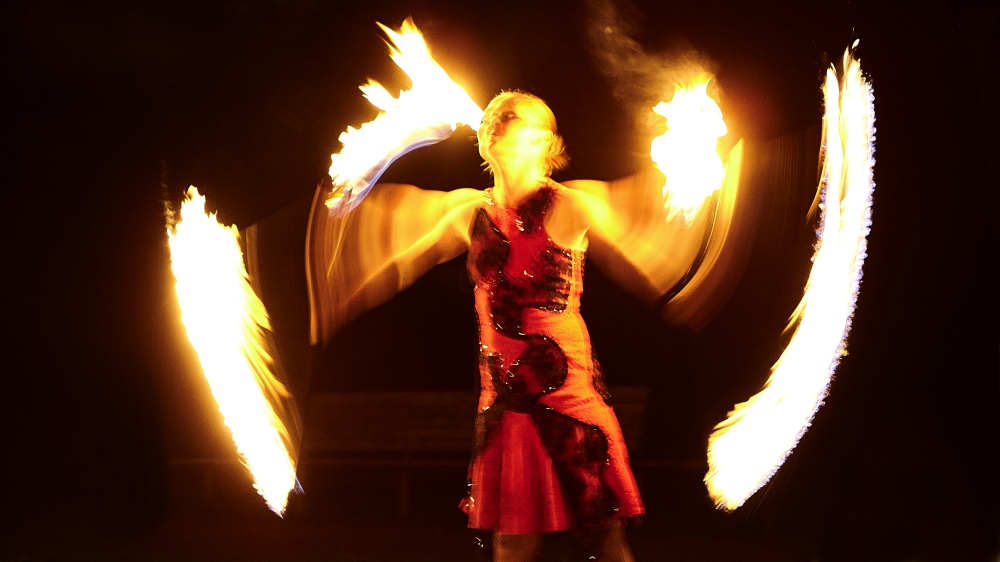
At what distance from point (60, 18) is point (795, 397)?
11.3 feet

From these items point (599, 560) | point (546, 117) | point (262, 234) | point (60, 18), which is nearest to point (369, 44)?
point (262, 234)

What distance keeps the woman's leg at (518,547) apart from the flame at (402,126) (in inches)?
46.2

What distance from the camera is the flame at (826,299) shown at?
2568 millimetres

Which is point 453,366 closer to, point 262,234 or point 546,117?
point 262,234

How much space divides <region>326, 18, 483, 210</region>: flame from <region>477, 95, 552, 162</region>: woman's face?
0.24 meters

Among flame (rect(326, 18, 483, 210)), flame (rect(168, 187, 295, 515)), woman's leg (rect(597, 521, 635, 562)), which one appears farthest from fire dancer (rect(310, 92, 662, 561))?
flame (rect(168, 187, 295, 515))

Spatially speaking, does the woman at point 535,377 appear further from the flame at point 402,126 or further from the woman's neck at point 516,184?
the flame at point 402,126

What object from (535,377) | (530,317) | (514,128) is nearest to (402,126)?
(514,128)

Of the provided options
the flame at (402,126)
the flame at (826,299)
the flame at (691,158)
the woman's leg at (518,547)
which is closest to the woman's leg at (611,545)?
the woman's leg at (518,547)

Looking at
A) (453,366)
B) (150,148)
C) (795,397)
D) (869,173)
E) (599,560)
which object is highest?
(150,148)

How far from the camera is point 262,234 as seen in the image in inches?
122

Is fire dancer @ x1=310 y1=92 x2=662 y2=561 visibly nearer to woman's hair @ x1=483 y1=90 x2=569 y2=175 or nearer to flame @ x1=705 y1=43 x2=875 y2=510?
woman's hair @ x1=483 y1=90 x2=569 y2=175

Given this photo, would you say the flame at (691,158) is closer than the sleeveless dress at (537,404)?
No

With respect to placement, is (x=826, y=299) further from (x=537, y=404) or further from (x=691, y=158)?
(x=537, y=404)
